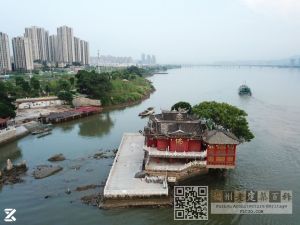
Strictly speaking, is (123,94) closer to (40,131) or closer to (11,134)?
(40,131)

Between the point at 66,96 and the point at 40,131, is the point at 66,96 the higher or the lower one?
the higher one

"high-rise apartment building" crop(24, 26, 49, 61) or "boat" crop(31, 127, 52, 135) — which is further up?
"high-rise apartment building" crop(24, 26, 49, 61)

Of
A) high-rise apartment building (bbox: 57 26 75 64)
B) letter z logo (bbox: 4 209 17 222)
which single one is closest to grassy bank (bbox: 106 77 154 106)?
letter z logo (bbox: 4 209 17 222)

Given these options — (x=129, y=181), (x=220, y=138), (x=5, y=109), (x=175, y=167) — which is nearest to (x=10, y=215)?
(x=129, y=181)

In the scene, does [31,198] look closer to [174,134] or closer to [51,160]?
[51,160]

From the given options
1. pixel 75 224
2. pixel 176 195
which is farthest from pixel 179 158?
pixel 75 224

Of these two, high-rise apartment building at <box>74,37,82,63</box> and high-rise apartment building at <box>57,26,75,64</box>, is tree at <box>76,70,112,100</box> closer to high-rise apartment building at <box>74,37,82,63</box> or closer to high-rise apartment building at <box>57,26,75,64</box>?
high-rise apartment building at <box>57,26,75,64</box>
